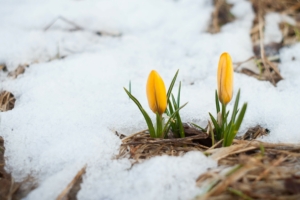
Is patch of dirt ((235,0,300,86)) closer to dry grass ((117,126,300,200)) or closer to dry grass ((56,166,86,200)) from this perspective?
dry grass ((117,126,300,200))

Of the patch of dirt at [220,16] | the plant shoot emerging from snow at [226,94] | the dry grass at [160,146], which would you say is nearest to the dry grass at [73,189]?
the dry grass at [160,146]

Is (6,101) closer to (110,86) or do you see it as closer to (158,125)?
(110,86)

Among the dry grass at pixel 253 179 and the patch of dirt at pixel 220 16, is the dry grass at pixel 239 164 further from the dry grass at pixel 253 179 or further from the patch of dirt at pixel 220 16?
the patch of dirt at pixel 220 16

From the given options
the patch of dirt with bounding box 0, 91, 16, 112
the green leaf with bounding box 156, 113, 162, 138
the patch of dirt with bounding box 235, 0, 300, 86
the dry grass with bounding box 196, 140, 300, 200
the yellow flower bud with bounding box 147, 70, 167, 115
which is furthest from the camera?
the patch of dirt with bounding box 235, 0, 300, 86

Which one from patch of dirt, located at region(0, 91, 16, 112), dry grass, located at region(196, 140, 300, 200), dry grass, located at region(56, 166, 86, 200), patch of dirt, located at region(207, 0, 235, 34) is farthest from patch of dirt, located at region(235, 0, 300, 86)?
patch of dirt, located at region(0, 91, 16, 112)

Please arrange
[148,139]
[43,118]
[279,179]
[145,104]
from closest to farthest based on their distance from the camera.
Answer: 1. [279,179]
2. [148,139]
3. [43,118]
4. [145,104]

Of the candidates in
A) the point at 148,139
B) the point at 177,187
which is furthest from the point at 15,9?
the point at 177,187

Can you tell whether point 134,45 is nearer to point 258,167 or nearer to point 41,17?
point 41,17
